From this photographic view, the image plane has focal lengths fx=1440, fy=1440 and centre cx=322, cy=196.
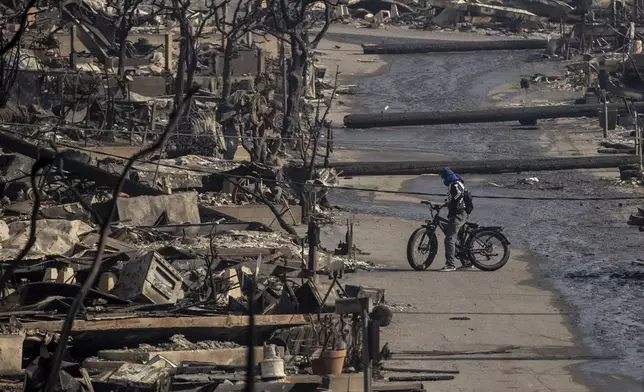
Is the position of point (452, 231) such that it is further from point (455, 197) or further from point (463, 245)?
point (455, 197)

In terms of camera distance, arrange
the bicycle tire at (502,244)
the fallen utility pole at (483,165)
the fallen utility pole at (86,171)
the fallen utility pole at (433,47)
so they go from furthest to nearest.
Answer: the fallen utility pole at (433,47), the fallen utility pole at (483,165), the fallen utility pole at (86,171), the bicycle tire at (502,244)

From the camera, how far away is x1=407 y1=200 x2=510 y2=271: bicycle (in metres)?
21.3

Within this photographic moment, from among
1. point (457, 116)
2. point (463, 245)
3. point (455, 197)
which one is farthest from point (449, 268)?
point (457, 116)

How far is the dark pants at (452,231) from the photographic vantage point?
70.2ft

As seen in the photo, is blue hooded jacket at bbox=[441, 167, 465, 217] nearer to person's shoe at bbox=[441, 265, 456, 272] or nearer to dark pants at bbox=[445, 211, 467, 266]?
dark pants at bbox=[445, 211, 467, 266]

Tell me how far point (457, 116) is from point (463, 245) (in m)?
17.1

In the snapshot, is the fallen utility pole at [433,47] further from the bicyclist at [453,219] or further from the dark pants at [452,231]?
the dark pants at [452,231]

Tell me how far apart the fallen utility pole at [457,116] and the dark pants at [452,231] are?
53.5 feet

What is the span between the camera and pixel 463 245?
2153cm

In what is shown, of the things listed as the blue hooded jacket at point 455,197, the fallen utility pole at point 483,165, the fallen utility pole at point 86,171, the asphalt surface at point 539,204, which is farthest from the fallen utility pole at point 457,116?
the blue hooded jacket at point 455,197

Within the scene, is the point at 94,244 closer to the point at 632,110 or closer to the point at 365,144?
the point at 365,144

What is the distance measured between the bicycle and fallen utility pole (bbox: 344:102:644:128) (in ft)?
53.4

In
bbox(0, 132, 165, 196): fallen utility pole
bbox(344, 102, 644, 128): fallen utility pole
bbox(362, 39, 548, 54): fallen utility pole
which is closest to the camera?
bbox(0, 132, 165, 196): fallen utility pole

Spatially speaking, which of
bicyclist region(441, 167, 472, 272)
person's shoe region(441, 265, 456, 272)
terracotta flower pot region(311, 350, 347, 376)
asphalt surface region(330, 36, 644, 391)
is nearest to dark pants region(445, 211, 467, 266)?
bicyclist region(441, 167, 472, 272)
